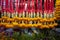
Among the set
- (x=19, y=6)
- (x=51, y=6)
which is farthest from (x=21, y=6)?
(x=51, y=6)

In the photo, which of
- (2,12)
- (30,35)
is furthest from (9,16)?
(30,35)

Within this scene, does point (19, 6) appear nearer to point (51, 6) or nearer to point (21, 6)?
point (21, 6)

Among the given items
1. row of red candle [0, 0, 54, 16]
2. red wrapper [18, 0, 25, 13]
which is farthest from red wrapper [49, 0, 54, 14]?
red wrapper [18, 0, 25, 13]

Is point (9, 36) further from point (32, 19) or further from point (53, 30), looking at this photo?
point (53, 30)

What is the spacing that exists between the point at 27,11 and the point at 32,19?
0.06 metres

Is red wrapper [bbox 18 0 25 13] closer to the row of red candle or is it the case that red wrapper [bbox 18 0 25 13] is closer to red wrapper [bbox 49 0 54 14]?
the row of red candle

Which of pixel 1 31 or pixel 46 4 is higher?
pixel 46 4

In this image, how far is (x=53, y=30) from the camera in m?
0.99

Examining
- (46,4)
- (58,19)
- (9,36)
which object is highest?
(46,4)

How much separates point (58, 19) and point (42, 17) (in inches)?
4.6

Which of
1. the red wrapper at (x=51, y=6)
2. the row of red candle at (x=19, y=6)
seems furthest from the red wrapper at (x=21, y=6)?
the red wrapper at (x=51, y=6)

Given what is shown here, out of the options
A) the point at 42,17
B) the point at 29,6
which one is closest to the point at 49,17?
the point at 42,17

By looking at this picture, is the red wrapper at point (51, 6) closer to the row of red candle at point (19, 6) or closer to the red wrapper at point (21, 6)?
the row of red candle at point (19, 6)

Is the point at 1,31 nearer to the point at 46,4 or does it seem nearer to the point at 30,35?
the point at 30,35
